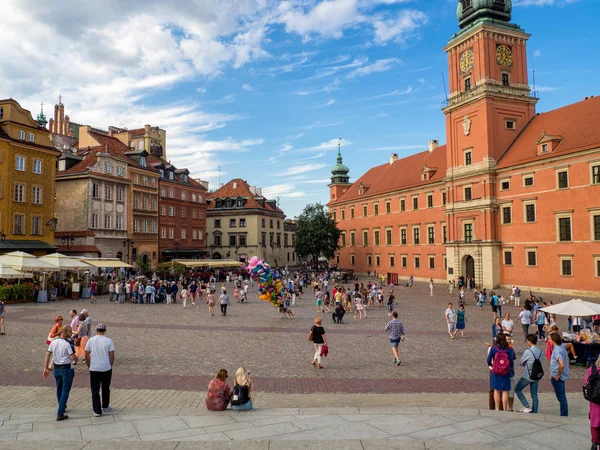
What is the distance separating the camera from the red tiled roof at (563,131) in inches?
1418

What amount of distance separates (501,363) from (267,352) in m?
8.56

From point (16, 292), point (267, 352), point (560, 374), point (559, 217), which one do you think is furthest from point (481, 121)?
point (16, 292)

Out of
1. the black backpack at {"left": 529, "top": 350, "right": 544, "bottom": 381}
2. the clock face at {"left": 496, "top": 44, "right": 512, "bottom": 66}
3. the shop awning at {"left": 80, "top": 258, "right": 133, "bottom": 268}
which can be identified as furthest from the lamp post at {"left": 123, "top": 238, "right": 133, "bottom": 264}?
the black backpack at {"left": 529, "top": 350, "right": 544, "bottom": 381}

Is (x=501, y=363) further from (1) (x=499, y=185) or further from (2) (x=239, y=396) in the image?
(1) (x=499, y=185)

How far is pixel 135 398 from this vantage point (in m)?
10.1

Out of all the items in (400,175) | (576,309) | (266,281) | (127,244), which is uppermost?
(400,175)

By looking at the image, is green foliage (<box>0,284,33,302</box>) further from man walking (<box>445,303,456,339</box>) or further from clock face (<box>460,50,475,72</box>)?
clock face (<box>460,50,475,72</box>)

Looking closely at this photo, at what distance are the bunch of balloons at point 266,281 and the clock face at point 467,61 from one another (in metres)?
34.8

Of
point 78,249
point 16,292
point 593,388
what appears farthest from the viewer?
point 78,249

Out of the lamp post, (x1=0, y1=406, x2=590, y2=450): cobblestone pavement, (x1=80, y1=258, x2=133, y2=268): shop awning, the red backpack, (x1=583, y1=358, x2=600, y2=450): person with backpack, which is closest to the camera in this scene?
(x1=583, y1=358, x2=600, y2=450): person with backpack

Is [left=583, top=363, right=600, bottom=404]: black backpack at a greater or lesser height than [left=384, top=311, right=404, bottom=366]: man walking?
greater

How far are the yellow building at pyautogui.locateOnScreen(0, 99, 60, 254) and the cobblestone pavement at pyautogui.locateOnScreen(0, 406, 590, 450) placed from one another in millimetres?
35216

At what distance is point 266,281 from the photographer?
23.2m

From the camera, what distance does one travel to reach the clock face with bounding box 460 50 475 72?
46219 millimetres
